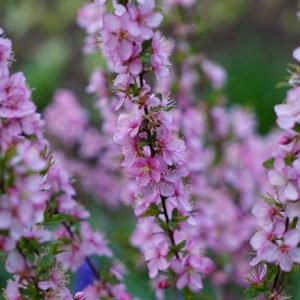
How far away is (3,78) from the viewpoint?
114 cm

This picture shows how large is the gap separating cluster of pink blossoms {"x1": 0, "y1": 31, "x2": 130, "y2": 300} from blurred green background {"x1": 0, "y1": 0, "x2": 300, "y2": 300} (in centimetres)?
183

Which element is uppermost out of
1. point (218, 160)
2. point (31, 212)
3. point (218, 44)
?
point (218, 44)

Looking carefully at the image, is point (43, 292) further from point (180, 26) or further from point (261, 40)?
point (261, 40)

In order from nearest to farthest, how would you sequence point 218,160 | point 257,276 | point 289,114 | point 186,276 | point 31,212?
point 31,212
point 289,114
point 257,276
point 186,276
point 218,160

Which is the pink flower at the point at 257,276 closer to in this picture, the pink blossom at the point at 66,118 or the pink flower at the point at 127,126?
the pink flower at the point at 127,126

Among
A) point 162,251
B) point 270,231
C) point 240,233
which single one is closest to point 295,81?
point 270,231

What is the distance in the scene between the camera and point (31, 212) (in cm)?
97

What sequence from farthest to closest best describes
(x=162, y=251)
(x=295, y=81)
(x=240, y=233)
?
(x=240, y=233), (x=162, y=251), (x=295, y=81)

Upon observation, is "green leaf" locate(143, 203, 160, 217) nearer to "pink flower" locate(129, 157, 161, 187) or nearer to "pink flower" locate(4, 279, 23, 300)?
"pink flower" locate(129, 157, 161, 187)

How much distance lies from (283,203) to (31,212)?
44cm

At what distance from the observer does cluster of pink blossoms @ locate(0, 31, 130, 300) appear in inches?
38.2

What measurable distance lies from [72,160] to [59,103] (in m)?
0.25

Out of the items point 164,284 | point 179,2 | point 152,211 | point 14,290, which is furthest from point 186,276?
point 179,2

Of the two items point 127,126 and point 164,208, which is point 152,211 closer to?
point 164,208
